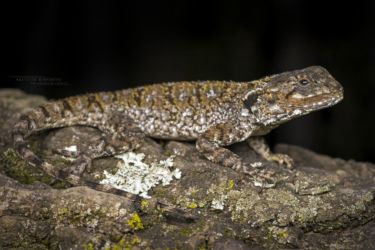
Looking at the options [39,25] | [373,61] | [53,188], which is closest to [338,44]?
[373,61]

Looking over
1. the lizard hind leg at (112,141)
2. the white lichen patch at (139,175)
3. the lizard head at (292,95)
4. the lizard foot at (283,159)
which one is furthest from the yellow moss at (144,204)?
the lizard foot at (283,159)

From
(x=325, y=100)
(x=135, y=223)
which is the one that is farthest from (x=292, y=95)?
(x=135, y=223)

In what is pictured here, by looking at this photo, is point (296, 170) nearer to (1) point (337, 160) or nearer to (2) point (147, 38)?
(1) point (337, 160)

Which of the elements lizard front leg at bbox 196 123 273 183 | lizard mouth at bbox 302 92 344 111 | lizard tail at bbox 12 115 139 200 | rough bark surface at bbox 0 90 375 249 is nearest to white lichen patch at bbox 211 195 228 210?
rough bark surface at bbox 0 90 375 249

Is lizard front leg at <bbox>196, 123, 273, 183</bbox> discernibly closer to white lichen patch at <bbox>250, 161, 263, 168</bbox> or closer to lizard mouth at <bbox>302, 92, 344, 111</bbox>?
white lichen patch at <bbox>250, 161, 263, 168</bbox>

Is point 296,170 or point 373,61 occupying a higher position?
point 373,61

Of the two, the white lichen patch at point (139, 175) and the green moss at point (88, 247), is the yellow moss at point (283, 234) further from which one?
the green moss at point (88, 247)
